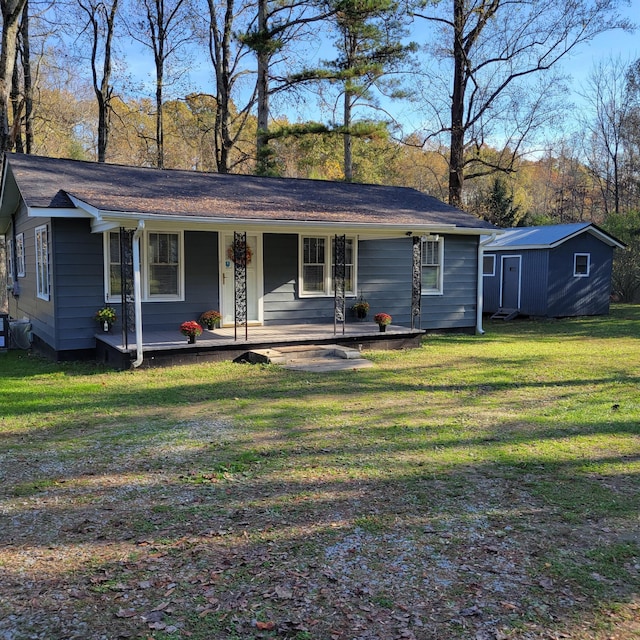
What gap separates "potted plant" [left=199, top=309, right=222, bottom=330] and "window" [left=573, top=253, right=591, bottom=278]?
41.2ft

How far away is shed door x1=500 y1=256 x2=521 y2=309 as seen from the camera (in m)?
18.6

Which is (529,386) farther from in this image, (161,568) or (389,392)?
(161,568)

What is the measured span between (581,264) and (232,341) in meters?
13.4

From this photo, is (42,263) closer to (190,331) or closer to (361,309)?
(190,331)

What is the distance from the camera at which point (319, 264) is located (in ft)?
39.3

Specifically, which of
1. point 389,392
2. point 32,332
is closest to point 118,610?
point 389,392

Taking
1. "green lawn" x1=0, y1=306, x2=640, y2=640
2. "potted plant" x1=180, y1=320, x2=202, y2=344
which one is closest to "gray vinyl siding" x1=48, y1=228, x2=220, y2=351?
"potted plant" x1=180, y1=320, x2=202, y2=344

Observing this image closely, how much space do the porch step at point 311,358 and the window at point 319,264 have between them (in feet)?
7.07

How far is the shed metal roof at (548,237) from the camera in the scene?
1770 centimetres

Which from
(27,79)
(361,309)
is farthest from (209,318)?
(27,79)

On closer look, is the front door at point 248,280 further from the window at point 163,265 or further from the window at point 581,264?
the window at point 581,264

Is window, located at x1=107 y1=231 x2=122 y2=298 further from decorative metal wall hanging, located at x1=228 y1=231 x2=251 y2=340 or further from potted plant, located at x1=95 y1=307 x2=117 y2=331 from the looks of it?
decorative metal wall hanging, located at x1=228 y1=231 x2=251 y2=340

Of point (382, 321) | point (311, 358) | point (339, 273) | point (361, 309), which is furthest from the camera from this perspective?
point (361, 309)

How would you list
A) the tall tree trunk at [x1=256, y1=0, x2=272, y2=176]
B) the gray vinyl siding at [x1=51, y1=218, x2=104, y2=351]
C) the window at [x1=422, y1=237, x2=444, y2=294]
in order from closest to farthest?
the gray vinyl siding at [x1=51, y1=218, x2=104, y2=351], the window at [x1=422, y1=237, x2=444, y2=294], the tall tree trunk at [x1=256, y1=0, x2=272, y2=176]
